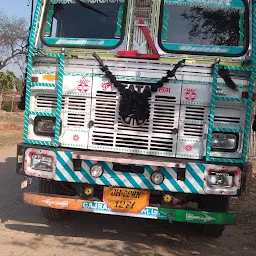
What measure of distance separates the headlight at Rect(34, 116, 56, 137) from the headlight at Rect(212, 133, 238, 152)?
1836mm

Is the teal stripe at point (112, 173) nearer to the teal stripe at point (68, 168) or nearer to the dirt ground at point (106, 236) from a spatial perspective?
the teal stripe at point (68, 168)

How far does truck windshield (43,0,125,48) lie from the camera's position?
526 centimetres

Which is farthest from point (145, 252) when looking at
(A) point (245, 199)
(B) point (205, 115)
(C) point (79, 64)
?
(A) point (245, 199)

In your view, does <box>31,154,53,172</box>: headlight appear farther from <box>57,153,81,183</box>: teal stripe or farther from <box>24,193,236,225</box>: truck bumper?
<box>24,193,236,225</box>: truck bumper

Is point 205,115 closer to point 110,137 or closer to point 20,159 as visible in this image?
point 110,137

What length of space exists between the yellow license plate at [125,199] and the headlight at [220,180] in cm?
71

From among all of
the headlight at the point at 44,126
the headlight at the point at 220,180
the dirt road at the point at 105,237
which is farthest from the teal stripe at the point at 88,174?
the headlight at the point at 220,180

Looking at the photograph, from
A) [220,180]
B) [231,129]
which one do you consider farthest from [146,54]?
[220,180]

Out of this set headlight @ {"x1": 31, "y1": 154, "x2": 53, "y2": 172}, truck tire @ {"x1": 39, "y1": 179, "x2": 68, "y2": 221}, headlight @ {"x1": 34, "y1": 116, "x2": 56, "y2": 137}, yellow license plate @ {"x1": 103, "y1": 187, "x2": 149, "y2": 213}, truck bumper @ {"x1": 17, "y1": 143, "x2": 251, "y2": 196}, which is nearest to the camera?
truck bumper @ {"x1": 17, "y1": 143, "x2": 251, "y2": 196}

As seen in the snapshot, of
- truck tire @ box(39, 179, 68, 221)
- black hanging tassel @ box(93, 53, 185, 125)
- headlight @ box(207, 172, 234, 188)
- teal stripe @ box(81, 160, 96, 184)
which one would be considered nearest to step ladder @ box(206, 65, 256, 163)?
headlight @ box(207, 172, 234, 188)

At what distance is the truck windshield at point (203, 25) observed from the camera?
16.7 feet

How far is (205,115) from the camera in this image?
4.71m

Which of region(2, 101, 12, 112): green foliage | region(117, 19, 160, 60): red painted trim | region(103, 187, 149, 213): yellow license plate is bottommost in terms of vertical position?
region(103, 187, 149, 213): yellow license plate

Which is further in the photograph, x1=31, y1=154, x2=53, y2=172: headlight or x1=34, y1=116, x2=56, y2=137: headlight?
x1=34, y1=116, x2=56, y2=137: headlight
